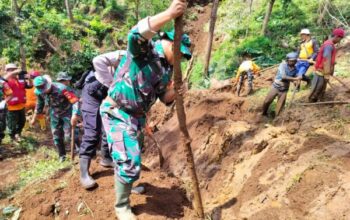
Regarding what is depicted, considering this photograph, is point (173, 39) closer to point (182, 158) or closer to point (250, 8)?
point (182, 158)

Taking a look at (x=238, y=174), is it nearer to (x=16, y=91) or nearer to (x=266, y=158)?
(x=266, y=158)

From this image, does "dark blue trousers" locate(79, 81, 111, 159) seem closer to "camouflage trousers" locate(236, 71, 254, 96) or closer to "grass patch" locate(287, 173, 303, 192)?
"grass patch" locate(287, 173, 303, 192)

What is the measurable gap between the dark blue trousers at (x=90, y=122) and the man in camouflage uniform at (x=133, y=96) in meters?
0.80

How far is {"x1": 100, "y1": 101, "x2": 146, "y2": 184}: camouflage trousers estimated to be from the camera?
3.27 metres

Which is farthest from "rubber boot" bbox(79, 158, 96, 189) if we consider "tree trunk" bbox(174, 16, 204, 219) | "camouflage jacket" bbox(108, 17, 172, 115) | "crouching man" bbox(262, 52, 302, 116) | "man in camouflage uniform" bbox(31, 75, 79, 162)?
"crouching man" bbox(262, 52, 302, 116)

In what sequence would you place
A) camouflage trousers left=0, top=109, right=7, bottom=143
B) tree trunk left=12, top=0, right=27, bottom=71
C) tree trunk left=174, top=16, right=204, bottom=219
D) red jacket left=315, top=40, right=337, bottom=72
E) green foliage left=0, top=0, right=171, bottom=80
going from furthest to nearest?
1. green foliage left=0, top=0, right=171, bottom=80
2. tree trunk left=12, top=0, right=27, bottom=71
3. camouflage trousers left=0, top=109, right=7, bottom=143
4. red jacket left=315, top=40, right=337, bottom=72
5. tree trunk left=174, top=16, right=204, bottom=219

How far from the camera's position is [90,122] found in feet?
13.9

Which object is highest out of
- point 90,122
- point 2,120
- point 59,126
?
point 90,122

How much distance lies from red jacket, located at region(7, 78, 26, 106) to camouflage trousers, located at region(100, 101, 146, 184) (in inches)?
214

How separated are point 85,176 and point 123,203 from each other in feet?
2.83

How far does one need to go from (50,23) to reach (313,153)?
1739cm

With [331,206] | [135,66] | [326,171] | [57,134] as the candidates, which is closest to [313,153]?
[326,171]

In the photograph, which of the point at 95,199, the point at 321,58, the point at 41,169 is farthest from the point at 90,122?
the point at 321,58

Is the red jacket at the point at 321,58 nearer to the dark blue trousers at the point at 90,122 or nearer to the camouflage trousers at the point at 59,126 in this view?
the camouflage trousers at the point at 59,126
